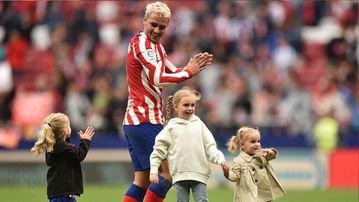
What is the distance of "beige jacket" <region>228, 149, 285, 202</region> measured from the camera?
9.57 meters

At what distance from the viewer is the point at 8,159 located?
20625 millimetres

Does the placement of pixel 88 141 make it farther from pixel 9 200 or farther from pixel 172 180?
pixel 9 200

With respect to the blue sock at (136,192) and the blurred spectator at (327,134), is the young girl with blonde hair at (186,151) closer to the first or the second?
the blue sock at (136,192)

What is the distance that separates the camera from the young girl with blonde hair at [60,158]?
9.74m

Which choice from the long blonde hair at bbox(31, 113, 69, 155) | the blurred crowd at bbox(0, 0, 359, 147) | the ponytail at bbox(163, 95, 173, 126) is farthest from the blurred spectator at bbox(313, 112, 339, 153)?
the long blonde hair at bbox(31, 113, 69, 155)

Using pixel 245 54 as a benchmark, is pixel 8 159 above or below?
below

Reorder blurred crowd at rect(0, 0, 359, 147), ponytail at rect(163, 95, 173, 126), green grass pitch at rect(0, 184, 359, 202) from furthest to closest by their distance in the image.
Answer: blurred crowd at rect(0, 0, 359, 147) < green grass pitch at rect(0, 184, 359, 202) < ponytail at rect(163, 95, 173, 126)

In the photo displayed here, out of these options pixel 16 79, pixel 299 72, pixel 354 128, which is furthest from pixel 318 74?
pixel 16 79

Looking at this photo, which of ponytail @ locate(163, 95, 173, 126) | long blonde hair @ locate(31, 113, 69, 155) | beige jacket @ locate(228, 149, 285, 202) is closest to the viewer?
beige jacket @ locate(228, 149, 285, 202)

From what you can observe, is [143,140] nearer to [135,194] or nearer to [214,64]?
[135,194]

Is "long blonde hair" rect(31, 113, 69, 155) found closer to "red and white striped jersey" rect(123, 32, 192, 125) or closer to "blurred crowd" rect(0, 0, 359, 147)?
"red and white striped jersey" rect(123, 32, 192, 125)

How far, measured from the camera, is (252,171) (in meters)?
9.68

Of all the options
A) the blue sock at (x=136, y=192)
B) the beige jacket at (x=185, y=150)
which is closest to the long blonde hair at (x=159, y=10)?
the beige jacket at (x=185, y=150)

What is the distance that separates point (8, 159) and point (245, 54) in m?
6.20
